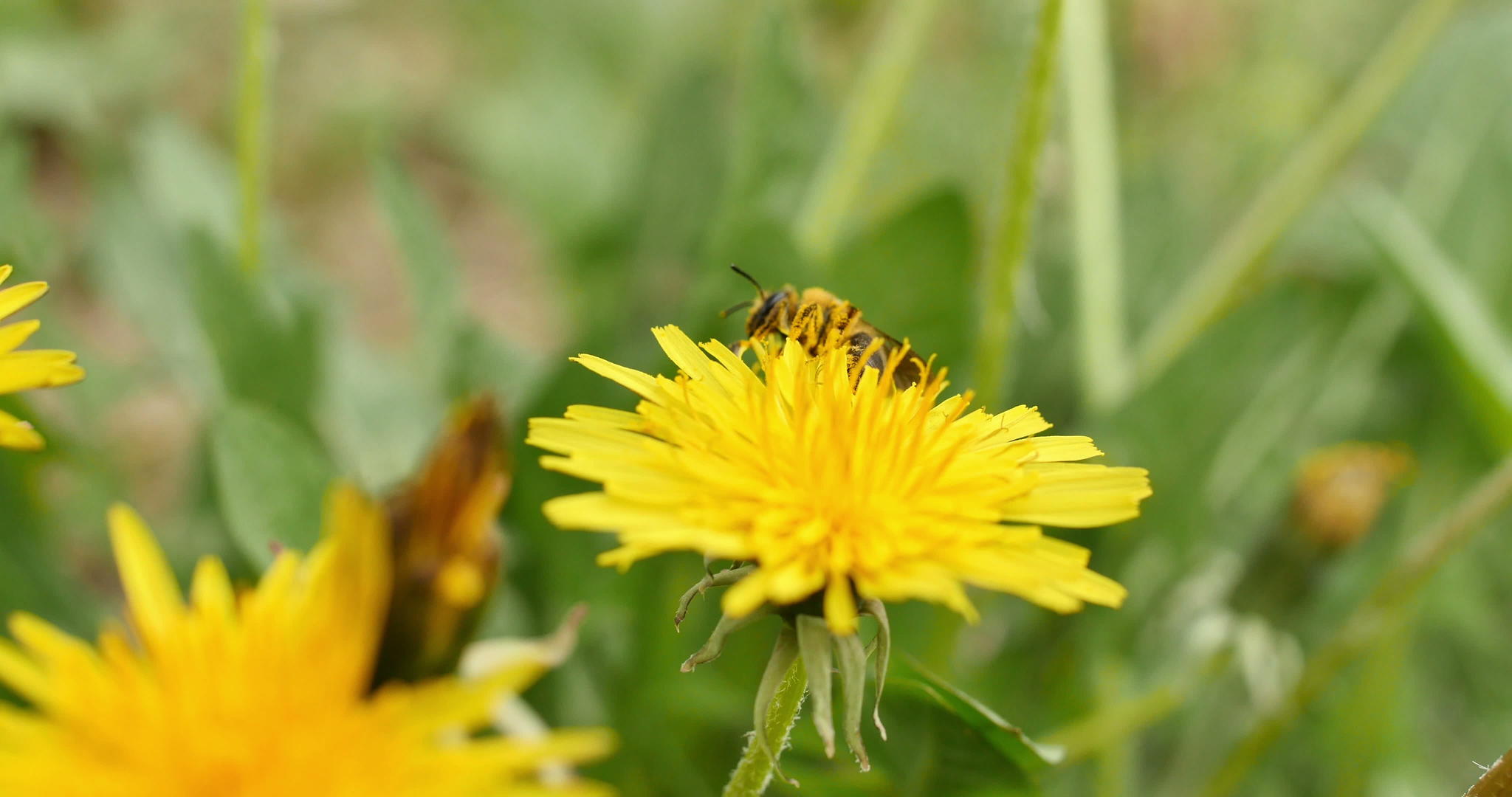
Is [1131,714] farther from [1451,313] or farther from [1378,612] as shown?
[1451,313]

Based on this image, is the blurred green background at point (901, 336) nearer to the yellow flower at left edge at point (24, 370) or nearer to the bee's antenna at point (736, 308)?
the bee's antenna at point (736, 308)

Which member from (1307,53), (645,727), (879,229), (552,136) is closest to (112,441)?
(552,136)

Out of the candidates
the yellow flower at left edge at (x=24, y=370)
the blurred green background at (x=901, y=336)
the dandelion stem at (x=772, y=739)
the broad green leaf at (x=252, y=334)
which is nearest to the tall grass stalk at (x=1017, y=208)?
the blurred green background at (x=901, y=336)

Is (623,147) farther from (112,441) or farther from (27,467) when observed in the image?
(27,467)

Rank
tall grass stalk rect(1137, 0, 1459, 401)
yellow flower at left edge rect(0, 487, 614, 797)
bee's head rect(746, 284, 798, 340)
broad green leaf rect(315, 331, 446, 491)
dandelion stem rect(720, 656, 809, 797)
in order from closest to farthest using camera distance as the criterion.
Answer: yellow flower at left edge rect(0, 487, 614, 797)
dandelion stem rect(720, 656, 809, 797)
bee's head rect(746, 284, 798, 340)
broad green leaf rect(315, 331, 446, 491)
tall grass stalk rect(1137, 0, 1459, 401)

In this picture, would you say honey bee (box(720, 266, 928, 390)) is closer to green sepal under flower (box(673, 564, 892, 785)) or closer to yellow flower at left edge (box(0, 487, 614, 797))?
green sepal under flower (box(673, 564, 892, 785))

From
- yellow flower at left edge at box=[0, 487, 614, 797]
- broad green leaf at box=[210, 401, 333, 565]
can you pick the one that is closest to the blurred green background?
broad green leaf at box=[210, 401, 333, 565]
